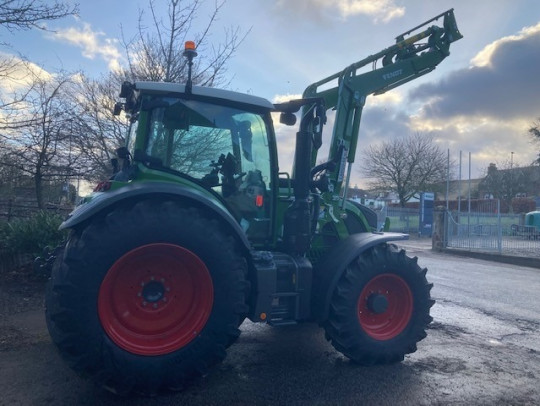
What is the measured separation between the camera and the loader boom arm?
5.41 metres

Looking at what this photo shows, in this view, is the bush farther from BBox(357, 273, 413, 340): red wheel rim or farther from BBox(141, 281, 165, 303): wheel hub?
BBox(357, 273, 413, 340): red wheel rim

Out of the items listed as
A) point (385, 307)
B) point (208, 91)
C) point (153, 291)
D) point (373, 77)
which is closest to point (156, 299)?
point (153, 291)

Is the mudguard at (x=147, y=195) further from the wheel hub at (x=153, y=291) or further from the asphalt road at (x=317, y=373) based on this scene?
the asphalt road at (x=317, y=373)

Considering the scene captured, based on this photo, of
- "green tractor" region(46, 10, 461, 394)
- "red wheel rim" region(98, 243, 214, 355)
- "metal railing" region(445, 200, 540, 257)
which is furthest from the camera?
"metal railing" region(445, 200, 540, 257)

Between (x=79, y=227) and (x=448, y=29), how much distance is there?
5143mm

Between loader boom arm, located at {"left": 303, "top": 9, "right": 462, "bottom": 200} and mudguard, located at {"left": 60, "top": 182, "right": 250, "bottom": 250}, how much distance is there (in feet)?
5.93

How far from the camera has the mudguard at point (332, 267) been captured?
4.24 metres

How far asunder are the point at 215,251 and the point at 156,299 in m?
0.61

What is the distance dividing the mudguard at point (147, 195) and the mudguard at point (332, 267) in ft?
3.00

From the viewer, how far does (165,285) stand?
365 cm

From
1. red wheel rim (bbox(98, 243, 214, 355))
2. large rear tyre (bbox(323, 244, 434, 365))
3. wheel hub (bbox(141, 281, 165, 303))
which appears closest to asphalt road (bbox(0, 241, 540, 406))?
large rear tyre (bbox(323, 244, 434, 365))

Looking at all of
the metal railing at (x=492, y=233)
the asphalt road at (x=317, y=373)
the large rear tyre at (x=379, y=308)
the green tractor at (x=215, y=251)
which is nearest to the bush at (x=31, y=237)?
the asphalt road at (x=317, y=373)

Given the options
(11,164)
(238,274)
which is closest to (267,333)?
(238,274)

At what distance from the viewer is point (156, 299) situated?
12.0ft
